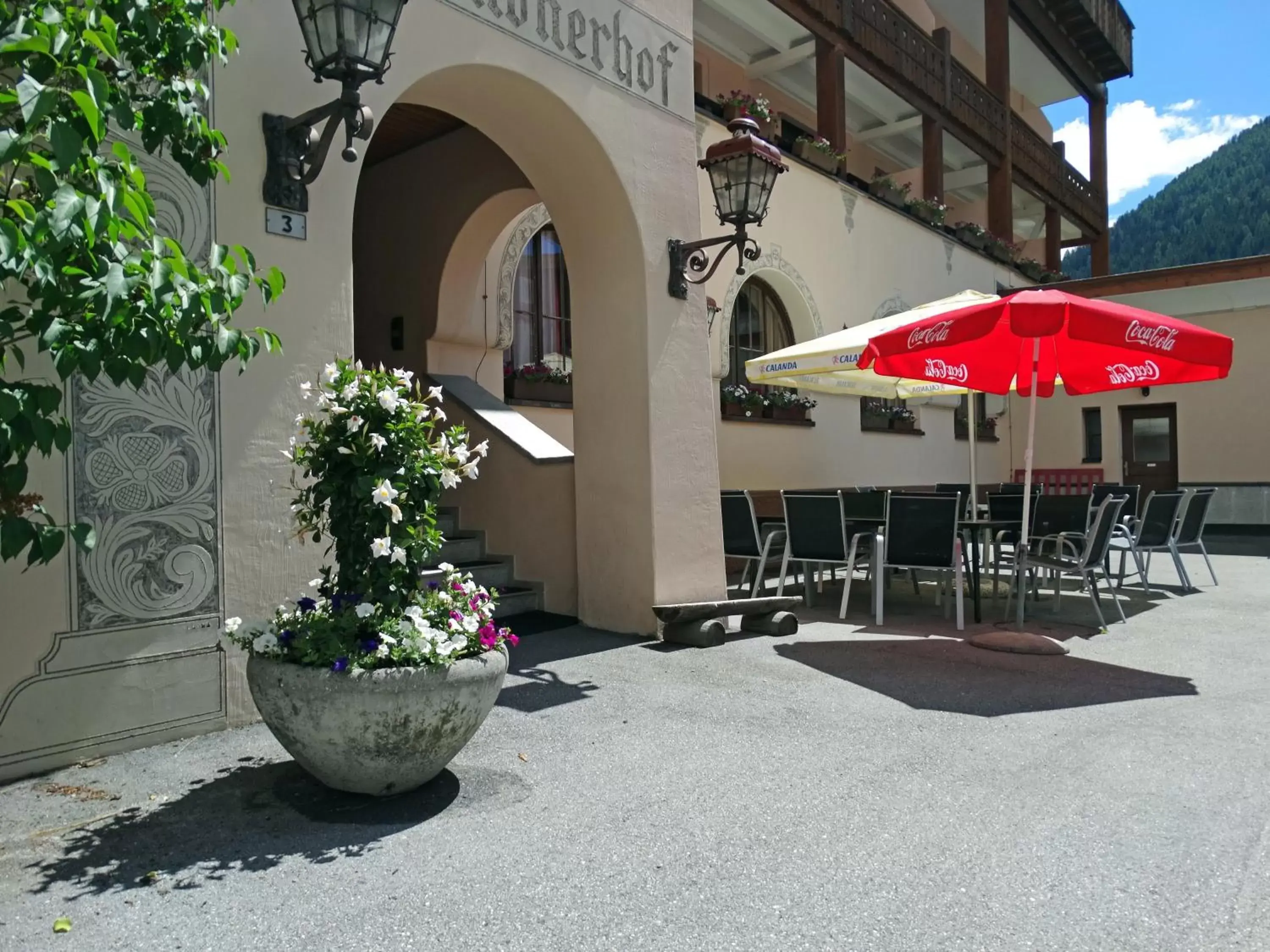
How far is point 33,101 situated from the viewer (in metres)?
1.70

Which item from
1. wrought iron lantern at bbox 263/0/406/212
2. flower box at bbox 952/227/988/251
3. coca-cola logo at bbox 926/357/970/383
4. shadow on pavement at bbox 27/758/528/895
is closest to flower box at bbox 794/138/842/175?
flower box at bbox 952/227/988/251

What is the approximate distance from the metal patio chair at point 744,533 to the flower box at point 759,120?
3794mm

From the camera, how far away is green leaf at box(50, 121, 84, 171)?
5.69 feet

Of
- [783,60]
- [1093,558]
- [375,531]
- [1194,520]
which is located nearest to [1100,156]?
[783,60]

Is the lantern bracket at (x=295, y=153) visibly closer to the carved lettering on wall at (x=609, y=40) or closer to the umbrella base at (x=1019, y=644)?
the carved lettering on wall at (x=609, y=40)

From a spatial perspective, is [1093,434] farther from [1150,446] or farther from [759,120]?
[759,120]

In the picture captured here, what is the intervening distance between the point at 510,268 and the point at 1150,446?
1244 cm

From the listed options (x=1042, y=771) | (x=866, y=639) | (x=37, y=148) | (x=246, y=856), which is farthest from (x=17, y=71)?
(x=866, y=639)

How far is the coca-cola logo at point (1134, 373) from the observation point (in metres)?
5.93

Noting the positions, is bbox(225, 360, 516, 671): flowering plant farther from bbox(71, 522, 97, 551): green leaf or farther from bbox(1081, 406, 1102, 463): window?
bbox(1081, 406, 1102, 463): window

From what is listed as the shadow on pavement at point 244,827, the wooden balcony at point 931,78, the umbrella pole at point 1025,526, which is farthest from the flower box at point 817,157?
the shadow on pavement at point 244,827

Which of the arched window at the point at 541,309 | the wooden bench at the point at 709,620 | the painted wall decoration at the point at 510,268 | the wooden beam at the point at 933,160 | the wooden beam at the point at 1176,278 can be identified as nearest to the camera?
the wooden bench at the point at 709,620

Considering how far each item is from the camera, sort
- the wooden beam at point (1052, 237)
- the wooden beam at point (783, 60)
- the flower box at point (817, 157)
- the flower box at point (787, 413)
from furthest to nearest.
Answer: the wooden beam at point (1052, 237), the wooden beam at point (783, 60), the flower box at point (817, 157), the flower box at point (787, 413)

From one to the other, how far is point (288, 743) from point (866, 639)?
378cm
